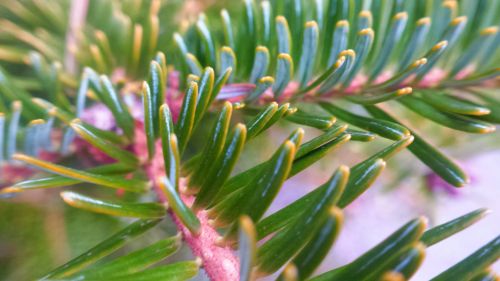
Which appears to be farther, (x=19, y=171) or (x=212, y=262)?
(x=19, y=171)

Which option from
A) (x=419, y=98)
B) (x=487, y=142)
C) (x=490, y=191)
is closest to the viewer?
(x=419, y=98)

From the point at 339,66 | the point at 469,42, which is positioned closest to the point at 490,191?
the point at 469,42

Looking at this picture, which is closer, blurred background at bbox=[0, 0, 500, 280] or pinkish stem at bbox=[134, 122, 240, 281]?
pinkish stem at bbox=[134, 122, 240, 281]

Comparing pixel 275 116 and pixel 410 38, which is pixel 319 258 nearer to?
pixel 275 116

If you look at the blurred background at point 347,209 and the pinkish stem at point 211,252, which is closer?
the pinkish stem at point 211,252

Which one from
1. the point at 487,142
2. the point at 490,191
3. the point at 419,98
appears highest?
the point at 419,98

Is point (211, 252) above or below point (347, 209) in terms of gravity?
above

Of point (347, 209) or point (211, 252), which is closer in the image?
point (211, 252)

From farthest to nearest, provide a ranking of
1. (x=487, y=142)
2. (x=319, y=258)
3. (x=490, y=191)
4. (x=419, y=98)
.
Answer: (x=490, y=191) < (x=487, y=142) < (x=419, y=98) < (x=319, y=258)
